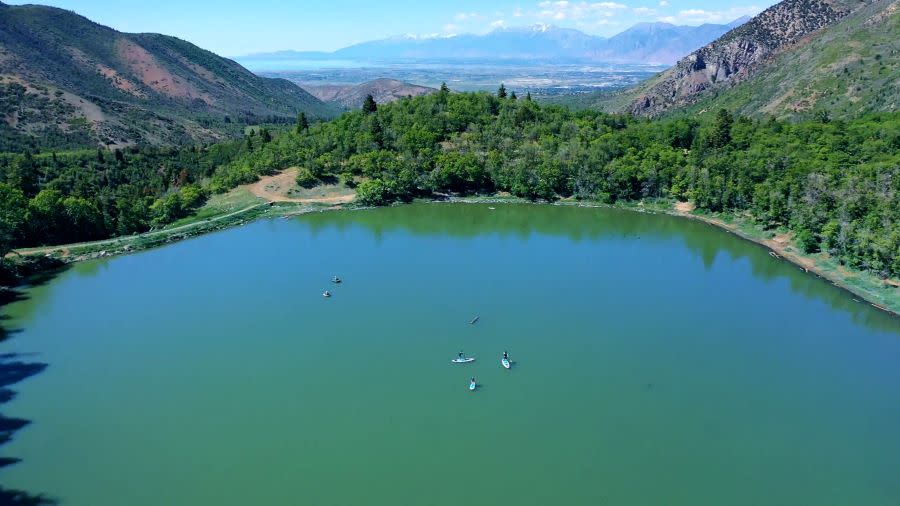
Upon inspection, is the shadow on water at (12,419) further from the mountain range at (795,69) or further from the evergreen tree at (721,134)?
the mountain range at (795,69)

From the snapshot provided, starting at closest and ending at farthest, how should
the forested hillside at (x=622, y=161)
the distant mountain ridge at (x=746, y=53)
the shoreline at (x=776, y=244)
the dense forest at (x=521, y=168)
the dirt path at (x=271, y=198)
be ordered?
1. the shoreline at (x=776, y=244)
2. the forested hillside at (x=622, y=161)
3. the dense forest at (x=521, y=168)
4. the dirt path at (x=271, y=198)
5. the distant mountain ridge at (x=746, y=53)

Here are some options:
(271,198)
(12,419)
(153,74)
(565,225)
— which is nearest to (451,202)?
(565,225)

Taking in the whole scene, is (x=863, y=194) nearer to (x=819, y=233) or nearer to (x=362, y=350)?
(x=819, y=233)

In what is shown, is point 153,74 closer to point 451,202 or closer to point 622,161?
point 451,202

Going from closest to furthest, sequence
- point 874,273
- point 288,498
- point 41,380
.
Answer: point 288,498, point 41,380, point 874,273

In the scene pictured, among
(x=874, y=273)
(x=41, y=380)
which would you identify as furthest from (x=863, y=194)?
(x=41, y=380)

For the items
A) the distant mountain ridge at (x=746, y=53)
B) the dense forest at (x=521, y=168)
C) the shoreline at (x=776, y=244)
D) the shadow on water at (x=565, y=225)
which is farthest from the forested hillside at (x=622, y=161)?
the distant mountain ridge at (x=746, y=53)
